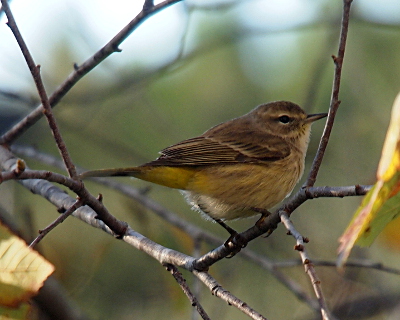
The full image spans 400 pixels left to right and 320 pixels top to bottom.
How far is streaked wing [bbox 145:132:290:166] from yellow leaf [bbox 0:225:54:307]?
252cm

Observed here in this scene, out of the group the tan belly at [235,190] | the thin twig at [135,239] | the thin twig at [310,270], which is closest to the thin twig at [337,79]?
the thin twig at [310,270]

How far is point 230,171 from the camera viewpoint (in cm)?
501

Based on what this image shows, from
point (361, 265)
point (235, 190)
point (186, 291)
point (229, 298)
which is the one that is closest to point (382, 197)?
point (229, 298)

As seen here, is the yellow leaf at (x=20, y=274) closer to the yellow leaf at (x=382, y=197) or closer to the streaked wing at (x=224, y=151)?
the yellow leaf at (x=382, y=197)

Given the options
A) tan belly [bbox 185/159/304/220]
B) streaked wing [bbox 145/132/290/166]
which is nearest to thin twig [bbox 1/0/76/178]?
streaked wing [bbox 145/132/290/166]

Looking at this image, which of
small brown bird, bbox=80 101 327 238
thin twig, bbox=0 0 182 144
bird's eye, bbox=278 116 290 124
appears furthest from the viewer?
bird's eye, bbox=278 116 290 124

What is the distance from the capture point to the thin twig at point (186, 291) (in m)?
2.80

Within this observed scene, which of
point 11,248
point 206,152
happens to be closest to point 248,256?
point 206,152

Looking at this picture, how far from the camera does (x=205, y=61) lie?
8539 mm

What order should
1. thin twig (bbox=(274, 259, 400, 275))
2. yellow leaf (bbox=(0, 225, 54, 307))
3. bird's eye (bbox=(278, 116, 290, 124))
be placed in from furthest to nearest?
bird's eye (bbox=(278, 116, 290, 124))
thin twig (bbox=(274, 259, 400, 275))
yellow leaf (bbox=(0, 225, 54, 307))

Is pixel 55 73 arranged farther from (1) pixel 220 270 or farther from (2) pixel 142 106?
(1) pixel 220 270

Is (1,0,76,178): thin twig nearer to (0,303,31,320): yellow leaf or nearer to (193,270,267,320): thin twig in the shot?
(0,303,31,320): yellow leaf

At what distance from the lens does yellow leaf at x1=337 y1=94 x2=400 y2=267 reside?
1.43 meters

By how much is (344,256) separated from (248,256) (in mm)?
3416
